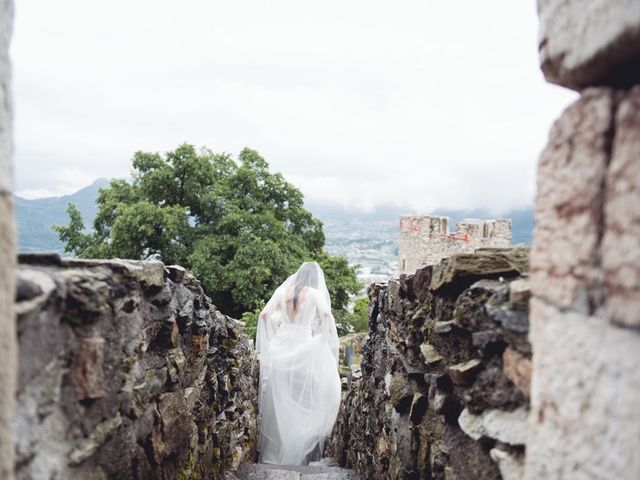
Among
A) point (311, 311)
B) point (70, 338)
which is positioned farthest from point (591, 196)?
point (311, 311)

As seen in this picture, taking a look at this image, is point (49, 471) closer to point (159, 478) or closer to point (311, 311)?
point (159, 478)

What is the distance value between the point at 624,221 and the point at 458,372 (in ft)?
4.19

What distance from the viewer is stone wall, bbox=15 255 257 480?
5.80ft

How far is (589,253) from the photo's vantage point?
1.43m

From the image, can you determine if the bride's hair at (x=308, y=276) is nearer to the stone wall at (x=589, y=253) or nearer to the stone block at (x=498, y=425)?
the stone block at (x=498, y=425)

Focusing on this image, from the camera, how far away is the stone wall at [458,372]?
2.03m

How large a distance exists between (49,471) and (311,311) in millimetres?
5340

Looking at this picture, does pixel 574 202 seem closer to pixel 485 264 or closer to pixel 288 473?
pixel 485 264

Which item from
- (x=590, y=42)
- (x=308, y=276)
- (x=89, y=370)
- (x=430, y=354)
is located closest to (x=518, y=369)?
(x=430, y=354)

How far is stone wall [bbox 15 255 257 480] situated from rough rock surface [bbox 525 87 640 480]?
165 cm

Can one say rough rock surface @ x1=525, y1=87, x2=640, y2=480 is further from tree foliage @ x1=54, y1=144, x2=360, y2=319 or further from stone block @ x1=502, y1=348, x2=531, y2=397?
tree foliage @ x1=54, y1=144, x2=360, y2=319

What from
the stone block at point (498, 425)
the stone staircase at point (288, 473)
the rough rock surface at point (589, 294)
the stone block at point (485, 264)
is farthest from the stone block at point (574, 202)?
the stone staircase at point (288, 473)

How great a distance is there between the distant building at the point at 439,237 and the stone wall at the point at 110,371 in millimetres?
14515

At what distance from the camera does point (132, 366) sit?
259 centimetres
